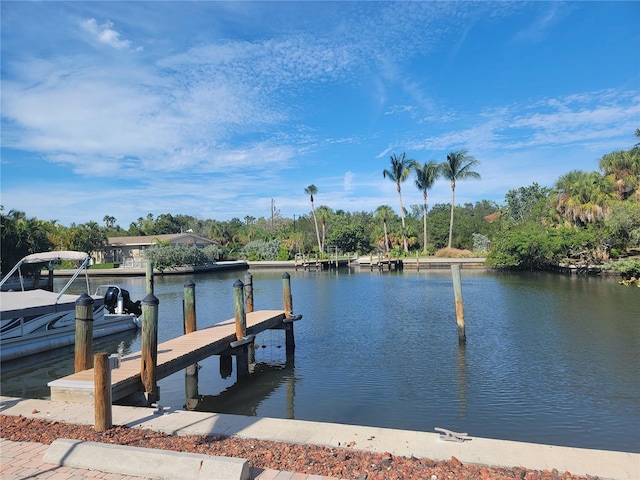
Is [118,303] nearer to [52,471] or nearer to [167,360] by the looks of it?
[167,360]

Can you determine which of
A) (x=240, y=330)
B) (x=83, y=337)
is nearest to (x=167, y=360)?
(x=83, y=337)

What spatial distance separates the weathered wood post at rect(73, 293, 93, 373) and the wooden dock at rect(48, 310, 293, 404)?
30cm

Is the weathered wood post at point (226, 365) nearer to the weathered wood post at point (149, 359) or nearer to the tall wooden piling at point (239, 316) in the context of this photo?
the tall wooden piling at point (239, 316)

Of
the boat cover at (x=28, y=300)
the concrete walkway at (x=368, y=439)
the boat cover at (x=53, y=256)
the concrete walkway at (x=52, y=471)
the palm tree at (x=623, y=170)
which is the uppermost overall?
the palm tree at (x=623, y=170)

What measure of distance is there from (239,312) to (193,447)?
6026 millimetres

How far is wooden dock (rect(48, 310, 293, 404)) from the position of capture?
7.79m

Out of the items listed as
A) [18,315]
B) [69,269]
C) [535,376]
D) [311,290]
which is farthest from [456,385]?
[69,269]

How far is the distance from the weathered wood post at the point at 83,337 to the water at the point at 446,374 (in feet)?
6.78

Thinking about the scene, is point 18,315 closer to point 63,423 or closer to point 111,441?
point 63,423

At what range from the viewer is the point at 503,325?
17.0m

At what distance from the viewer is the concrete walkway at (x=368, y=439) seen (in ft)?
16.8

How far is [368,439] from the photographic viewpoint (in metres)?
5.95

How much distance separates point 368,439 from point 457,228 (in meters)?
63.0

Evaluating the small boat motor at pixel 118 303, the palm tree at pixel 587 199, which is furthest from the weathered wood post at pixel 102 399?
the palm tree at pixel 587 199
